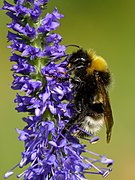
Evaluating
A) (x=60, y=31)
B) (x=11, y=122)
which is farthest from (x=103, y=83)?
→ (x=60, y=31)

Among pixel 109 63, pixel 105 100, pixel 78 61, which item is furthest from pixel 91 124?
pixel 109 63

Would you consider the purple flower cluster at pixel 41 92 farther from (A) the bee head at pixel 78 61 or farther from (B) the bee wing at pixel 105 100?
(B) the bee wing at pixel 105 100

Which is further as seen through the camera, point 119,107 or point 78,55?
point 119,107

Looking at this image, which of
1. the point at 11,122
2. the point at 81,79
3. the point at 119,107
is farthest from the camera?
the point at 119,107

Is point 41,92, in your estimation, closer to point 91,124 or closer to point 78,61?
point 78,61

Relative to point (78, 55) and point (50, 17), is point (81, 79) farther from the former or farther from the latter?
point (50, 17)

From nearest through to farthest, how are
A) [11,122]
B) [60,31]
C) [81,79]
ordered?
[81,79], [11,122], [60,31]
